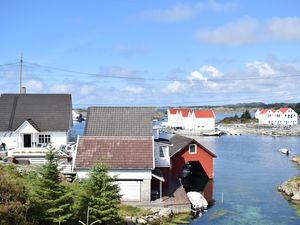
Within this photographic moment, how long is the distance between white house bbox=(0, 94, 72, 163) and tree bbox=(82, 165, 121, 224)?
62.2 feet

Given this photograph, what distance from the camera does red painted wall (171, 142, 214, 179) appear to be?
48.8 metres

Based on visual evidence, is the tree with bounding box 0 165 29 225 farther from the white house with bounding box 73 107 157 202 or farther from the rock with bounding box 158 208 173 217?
the rock with bounding box 158 208 173 217

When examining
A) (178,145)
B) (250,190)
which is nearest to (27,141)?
(178,145)

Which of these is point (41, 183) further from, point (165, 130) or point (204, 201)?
point (165, 130)

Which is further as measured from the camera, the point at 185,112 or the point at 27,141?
the point at 185,112

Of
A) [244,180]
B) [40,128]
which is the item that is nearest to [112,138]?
[40,128]

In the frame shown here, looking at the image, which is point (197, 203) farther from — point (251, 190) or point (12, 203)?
point (12, 203)

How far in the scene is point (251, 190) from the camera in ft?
153

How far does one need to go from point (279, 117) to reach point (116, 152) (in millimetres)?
150597

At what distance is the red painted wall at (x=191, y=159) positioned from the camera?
48.8 m

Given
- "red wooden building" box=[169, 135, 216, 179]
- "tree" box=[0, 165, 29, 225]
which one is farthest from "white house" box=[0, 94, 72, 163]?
"tree" box=[0, 165, 29, 225]

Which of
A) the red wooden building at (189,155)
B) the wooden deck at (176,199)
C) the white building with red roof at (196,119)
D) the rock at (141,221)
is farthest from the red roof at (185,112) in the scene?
the rock at (141,221)

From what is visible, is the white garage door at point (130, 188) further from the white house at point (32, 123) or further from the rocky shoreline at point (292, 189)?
the rocky shoreline at point (292, 189)

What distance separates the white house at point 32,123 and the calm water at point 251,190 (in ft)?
59.0
